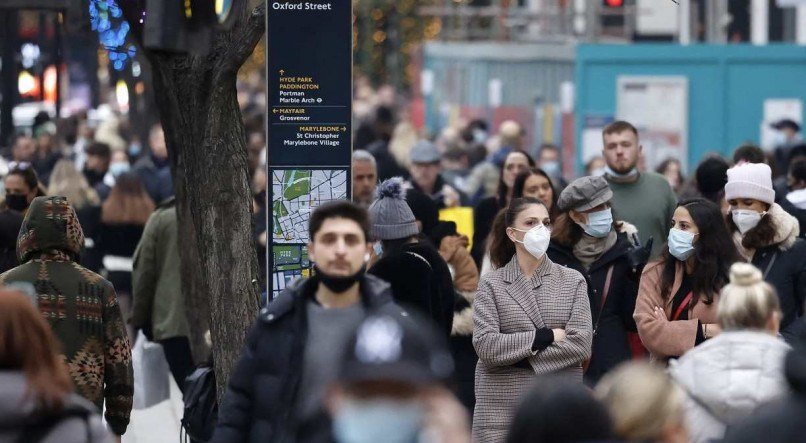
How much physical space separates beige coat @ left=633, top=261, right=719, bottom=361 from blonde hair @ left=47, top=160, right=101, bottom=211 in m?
8.21

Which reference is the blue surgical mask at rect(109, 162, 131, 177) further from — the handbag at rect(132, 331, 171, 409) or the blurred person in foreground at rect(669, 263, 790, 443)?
the blurred person in foreground at rect(669, 263, 790, 443)

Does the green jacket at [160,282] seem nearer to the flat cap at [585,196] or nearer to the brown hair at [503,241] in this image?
the flat cap at [585,196]

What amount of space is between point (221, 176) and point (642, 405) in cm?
449

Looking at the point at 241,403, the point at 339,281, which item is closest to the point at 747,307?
the point at 339,281

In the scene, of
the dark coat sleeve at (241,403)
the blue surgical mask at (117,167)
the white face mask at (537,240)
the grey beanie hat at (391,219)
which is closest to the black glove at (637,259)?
the white face mask at (537,240)

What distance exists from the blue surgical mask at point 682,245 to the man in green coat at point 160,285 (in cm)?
415

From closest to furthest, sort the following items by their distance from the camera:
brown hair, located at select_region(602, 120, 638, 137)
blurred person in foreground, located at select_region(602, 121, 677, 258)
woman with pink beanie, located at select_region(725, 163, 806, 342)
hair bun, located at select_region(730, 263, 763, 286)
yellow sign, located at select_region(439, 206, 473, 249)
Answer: hair bun, located at select_region(730, 263, 763, 286), woman with pink beanie, located at select_region(725, 163, 806, 342), blurred person in foreground, located at select_region(602, 121, 677, 258), brown hair, located at select_region(602, 120, 638, 137), yellow sign, located at select_region(439, 206, 473, 249)

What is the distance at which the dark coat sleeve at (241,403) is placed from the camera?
609 cm

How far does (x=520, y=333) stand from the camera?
27.6 feet

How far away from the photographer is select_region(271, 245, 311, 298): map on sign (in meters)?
8.71

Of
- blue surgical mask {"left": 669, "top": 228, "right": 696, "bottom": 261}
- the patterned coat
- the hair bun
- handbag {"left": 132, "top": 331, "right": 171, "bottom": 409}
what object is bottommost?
handbag {"left": 132, "top": 331, "right": 171, "bottom": 409}

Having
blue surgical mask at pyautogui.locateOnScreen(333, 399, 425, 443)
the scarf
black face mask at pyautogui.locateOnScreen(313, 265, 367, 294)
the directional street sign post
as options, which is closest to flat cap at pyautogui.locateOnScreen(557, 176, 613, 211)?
the scarf

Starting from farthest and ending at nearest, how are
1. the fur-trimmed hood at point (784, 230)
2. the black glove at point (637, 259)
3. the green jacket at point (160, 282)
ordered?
1. the green jacket at point (160, 282)
2. the black glove at point (637, 259)
3. the fur-trimmed hood at point (784, 230)

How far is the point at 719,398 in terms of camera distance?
6023mm
